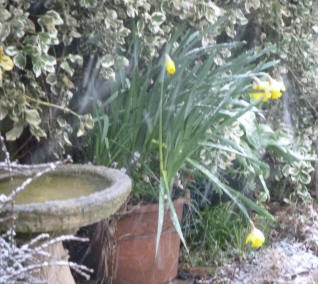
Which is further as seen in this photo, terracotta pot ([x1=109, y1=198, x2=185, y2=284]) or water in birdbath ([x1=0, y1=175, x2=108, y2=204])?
terracotta pot ([x1=109, y1=198, x2=185, y2=284])

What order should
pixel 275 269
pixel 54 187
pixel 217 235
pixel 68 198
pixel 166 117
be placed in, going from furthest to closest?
pixel 217 235 < pixel 275 269 < pixel 166 117 < pixel 54 187 < pixel 68 198

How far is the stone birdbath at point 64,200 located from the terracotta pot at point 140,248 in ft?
1.41

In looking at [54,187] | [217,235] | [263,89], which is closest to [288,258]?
[217,235]

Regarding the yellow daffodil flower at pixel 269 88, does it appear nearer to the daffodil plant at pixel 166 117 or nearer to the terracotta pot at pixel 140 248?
the daffodil plant at pixel 166 117

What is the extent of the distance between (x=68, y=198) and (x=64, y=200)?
0.19m

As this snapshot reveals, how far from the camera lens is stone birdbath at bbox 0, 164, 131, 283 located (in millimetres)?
1603

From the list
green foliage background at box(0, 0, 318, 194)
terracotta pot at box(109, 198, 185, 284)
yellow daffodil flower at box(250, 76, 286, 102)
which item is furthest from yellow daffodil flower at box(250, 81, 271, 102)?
terracotta pot at box(109, 198, 185, 284)

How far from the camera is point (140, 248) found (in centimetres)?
248

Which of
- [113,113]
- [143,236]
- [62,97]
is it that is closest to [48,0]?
[62,97]

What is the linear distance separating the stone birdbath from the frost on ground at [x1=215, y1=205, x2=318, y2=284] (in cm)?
103

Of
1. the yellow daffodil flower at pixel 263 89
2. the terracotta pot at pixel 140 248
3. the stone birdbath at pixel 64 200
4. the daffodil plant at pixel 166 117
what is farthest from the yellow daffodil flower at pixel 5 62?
the yellow daffodil flower at pixel 263 89

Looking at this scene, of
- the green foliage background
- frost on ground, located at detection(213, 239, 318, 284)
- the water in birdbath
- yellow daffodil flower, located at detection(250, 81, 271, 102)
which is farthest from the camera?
frost on ground, located at detection(213, 239, 318, 284)

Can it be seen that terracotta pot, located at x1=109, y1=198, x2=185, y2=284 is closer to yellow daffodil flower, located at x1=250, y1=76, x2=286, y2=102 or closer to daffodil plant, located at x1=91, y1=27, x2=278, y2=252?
daffodil plant, located at x1=91, y1=27, x2=278, y2=252

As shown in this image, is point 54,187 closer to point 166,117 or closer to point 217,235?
point 166,117
